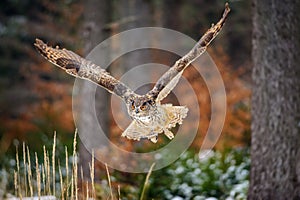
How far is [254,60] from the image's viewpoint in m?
5.36

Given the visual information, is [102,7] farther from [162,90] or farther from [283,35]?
[162,90]

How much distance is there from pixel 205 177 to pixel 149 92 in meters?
3.74

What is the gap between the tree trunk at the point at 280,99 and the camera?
205 inches

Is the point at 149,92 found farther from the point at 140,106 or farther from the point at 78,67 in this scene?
the point at 78,67

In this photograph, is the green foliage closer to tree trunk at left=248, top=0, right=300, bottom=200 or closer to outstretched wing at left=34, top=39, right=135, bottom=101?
tree trunk at left=248, top=0, right=300, bottom=200

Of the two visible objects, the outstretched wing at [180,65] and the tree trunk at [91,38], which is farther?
the tree trunk at [91,38]

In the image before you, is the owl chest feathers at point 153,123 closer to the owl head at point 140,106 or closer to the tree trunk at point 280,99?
the owl head at point 140,106

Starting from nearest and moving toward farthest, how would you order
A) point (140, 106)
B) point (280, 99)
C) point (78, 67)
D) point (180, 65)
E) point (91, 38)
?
point (140, 106) < point (180, 65) < point (78, 67) < point (280, 99) < point (91, 38)

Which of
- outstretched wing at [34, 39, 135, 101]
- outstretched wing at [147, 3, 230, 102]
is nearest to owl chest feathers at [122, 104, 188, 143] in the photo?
outstretched wing at [147, 3, 230, 102]

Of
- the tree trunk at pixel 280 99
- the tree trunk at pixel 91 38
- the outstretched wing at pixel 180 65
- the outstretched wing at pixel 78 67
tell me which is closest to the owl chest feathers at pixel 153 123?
the outstretched wing at pixel 180 65

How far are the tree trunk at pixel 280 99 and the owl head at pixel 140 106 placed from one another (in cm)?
204

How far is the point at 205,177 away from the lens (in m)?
7.05

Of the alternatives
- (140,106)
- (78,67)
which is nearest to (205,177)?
(78,67)

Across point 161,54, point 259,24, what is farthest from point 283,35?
point 161,54
